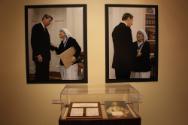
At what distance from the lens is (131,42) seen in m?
2.88

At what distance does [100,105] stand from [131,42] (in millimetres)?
906

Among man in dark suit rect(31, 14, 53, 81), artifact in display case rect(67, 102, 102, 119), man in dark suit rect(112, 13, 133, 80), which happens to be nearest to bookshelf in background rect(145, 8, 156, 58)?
man in dark suit rect(112, 13, 133, 80)

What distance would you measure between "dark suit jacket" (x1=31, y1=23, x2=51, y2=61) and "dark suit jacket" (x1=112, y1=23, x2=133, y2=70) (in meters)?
0.77

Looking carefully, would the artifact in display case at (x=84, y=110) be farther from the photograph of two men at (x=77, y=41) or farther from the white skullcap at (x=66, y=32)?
the white skullcap at (x=66, y=32)

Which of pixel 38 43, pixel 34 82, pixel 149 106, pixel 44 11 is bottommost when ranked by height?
pixel 149 106

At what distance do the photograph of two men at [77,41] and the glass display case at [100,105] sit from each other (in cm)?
31

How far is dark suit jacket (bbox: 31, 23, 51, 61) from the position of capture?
112 inches

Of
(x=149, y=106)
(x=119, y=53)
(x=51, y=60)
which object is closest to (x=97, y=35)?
(x=119, y=53)

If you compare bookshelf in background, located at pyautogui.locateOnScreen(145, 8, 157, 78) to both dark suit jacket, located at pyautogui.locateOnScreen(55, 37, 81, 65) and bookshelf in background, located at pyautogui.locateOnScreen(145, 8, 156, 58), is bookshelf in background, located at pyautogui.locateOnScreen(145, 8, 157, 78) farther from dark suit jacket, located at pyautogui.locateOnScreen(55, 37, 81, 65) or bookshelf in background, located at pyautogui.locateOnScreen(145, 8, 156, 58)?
dark suit jacket, located at pyautogui.locateOnScreen(55, 37, 81, 65)

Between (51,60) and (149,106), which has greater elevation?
(51,60)

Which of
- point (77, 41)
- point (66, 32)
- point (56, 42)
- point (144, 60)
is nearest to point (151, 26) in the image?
point (144, 60)

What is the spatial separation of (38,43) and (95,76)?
0.77 metres

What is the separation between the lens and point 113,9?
286 cm
